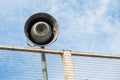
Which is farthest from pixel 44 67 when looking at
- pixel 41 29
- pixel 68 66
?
pixel 41 29

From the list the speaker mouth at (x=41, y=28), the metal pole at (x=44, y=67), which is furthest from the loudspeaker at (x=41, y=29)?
the metal pole at (x=44, y=67)

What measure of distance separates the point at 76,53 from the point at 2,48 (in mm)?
1672

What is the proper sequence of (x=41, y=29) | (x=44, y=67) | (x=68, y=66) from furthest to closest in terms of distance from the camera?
1. (x=41, y=29)
2. (x=68, y=66)
3. (x=44, y=67)

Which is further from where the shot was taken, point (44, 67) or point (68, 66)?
point (68, 66)

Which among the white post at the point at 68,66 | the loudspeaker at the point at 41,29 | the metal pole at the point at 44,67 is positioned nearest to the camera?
the metal pole at the point at 44,67

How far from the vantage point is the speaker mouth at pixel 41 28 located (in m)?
7.18

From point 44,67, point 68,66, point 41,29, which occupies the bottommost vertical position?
point 44,67

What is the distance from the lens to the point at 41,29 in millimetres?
7242

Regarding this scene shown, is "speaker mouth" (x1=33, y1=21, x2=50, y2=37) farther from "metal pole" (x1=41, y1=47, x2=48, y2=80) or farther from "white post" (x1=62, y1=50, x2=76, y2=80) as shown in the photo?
"white post" (x1=62, y1=50, x2=76, y2=80)

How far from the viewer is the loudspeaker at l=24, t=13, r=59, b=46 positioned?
23.4 feet

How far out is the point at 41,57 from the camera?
689 cm

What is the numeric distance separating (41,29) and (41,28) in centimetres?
3

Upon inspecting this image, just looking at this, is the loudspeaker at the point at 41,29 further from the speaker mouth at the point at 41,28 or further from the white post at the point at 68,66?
the white post at the point at 68,66

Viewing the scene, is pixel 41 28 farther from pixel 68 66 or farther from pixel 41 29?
pixel 68 66
